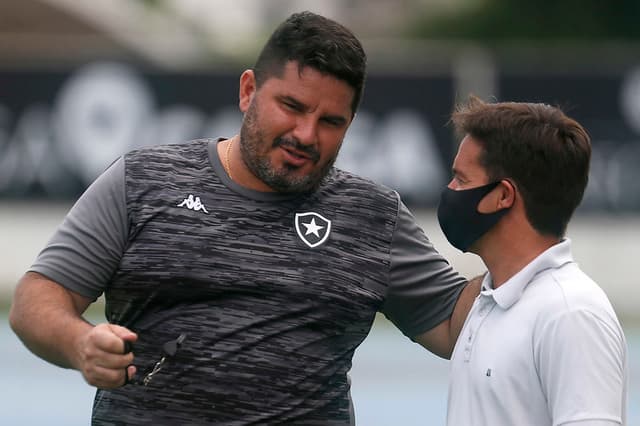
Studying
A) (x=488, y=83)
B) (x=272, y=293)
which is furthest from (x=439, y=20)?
(x=272, y=293)

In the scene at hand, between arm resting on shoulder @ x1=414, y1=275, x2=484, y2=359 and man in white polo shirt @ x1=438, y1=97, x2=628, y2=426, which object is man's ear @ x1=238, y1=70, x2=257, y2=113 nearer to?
man in white polo shirt @ x1=438, y1=97, x2=628, y2=426

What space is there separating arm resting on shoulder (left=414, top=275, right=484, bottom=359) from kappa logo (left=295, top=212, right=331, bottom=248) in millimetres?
527

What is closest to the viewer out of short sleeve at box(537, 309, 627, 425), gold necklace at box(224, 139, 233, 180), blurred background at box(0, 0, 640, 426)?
short sleeve at box(537, 309, 627, 425)

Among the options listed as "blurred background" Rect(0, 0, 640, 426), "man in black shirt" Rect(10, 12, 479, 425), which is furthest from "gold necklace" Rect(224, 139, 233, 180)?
"blurred background" Rect(0, 0, 640, 426)

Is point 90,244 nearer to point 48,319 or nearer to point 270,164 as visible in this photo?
point 48,319

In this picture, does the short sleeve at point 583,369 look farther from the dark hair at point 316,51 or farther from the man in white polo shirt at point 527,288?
the dark hair at point 316,51

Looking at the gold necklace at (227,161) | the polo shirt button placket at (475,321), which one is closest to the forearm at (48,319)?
the gold necklace at (227,161)

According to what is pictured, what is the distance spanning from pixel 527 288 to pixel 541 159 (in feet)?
1.21

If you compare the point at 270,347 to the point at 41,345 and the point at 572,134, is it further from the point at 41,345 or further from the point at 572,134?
the point at 572,134

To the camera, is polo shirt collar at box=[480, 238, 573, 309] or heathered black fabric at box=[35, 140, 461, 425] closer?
polo shirt collar at box=[480, 238, 573, 309]

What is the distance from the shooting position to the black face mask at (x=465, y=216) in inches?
175

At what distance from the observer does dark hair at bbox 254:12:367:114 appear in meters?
4.78

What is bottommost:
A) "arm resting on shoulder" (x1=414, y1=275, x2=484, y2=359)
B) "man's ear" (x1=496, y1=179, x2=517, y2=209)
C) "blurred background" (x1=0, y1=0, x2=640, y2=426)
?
"arm resting on shoulder" (x1=414, y1=275, x2=484, y2=359)

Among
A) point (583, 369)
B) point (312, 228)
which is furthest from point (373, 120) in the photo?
point (583, 369)
